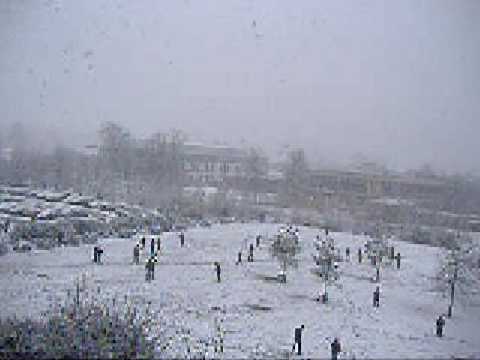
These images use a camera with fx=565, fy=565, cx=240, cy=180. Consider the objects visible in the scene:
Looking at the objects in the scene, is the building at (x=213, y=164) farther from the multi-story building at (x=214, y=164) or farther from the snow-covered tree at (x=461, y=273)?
the snow-covered tree at (x=461, y=273)

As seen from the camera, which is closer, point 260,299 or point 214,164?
point 260,299

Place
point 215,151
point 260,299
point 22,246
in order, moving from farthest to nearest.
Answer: point 215,151
point 22,246
point 260,299

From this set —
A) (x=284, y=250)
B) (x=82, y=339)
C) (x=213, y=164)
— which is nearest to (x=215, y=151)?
(x=213, y=164)

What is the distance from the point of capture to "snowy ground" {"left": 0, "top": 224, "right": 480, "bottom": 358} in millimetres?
21547

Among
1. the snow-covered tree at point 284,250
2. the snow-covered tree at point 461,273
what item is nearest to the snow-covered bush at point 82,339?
the snow-covered tree at point 284,250

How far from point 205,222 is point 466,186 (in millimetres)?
55775

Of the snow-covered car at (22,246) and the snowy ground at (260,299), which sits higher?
the snow-covered car at (22,246)

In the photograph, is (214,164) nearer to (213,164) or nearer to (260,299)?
(213,164)

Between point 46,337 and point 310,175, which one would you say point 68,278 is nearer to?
point 46,337

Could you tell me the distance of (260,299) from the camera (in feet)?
91.0

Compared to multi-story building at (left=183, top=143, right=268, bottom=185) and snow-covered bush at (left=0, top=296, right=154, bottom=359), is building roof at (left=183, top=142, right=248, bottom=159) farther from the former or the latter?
snow-covered bush at (left=0, top=296, right=154, bottom=359)

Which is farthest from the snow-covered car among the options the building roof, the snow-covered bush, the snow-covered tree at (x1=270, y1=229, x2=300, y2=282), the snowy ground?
the building roof

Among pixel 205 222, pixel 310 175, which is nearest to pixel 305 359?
pixel 205 222

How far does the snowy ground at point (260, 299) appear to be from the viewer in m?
21.5
